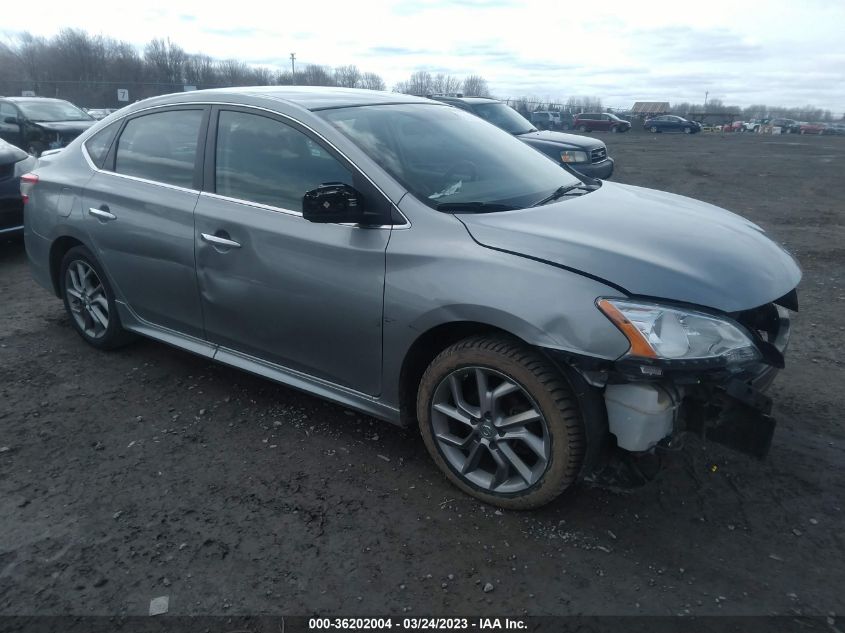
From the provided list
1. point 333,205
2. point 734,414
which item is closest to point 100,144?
point 333,205

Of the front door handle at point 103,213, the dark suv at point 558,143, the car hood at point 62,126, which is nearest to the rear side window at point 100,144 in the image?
the front door handle at point 103,213

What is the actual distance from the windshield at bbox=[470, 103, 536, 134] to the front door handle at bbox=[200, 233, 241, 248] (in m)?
9.53

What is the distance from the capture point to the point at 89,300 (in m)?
4.48

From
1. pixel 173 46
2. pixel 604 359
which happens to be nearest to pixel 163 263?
pixel 604 359

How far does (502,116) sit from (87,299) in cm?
964

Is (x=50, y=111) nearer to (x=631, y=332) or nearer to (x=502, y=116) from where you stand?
(x=502, y=116)

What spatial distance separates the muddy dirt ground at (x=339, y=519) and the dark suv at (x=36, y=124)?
1181 cm

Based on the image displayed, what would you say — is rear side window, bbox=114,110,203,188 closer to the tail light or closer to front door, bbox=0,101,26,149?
the tail light

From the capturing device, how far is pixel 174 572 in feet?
Result: 8.23

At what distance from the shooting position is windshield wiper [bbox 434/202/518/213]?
2944mm

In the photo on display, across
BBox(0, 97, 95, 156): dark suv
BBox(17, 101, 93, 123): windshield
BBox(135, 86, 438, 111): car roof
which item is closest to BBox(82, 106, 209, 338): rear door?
BBox(135, 86, 438, 111): car roof

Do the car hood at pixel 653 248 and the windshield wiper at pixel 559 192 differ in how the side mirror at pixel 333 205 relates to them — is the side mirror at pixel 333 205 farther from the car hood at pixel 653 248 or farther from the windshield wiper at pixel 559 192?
the windshield wiper at pixel 559 192

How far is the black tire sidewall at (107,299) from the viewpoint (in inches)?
168

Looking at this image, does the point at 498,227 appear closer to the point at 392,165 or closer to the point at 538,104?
the point at 392,165
